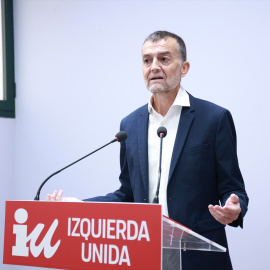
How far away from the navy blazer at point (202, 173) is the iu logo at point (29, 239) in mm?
368

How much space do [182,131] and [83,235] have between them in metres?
0.67

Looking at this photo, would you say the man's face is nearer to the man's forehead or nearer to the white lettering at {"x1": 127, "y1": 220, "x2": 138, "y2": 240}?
the man's forehead

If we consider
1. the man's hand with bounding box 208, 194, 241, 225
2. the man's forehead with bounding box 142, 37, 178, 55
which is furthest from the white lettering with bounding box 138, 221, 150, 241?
the man's forehead with bounding box 142, 37, 178, 55

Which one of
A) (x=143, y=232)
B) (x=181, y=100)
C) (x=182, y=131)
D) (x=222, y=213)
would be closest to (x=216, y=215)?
(x=222, y=213)

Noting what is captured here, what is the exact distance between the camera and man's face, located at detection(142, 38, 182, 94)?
1.70m

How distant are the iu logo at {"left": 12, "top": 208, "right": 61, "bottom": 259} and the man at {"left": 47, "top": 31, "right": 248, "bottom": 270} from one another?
44cm

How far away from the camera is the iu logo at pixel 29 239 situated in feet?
3.80

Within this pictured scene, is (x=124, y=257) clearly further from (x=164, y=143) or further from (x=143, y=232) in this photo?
(x=164, y=143)

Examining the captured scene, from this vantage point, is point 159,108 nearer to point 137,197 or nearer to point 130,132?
point 130,132

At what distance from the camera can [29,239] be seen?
1.18 m

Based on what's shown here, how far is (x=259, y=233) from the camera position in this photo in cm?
246

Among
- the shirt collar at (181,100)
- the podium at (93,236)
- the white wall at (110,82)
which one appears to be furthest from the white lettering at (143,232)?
the white wall at (110,82)

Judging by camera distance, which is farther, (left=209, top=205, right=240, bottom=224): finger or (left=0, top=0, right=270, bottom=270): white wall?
(left=0, top=0, right=270, bottom=270): white wall

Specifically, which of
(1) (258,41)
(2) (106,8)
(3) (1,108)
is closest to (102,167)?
(3) (1,108)
